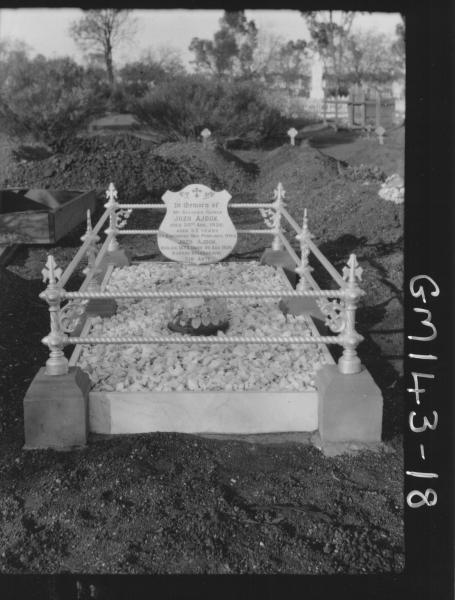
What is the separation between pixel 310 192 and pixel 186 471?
12.9 meters

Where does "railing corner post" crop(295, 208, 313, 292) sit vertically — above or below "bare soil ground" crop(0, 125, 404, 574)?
above

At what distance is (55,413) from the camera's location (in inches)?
206

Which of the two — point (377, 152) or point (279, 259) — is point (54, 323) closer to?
point (279, 259)

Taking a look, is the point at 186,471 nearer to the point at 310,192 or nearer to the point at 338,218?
the point at 338,218

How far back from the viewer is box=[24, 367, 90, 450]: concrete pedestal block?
5199 millimetres

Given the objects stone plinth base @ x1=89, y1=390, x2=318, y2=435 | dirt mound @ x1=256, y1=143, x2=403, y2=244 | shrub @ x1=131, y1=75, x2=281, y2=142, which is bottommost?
stone plinth base @ x1=89, y1=390, x2=318, y2=435

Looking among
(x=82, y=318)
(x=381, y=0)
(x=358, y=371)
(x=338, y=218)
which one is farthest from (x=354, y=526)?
(x=338, y=218)

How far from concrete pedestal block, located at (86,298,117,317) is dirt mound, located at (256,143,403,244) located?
6192mm

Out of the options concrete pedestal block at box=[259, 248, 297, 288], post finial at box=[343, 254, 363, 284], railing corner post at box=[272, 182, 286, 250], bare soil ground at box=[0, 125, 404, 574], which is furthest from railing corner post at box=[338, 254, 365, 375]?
concrete pedestal block at box=[259, 248, 297, 288]

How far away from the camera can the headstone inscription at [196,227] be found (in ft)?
23.5

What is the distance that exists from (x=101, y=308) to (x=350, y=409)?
11.0 ft

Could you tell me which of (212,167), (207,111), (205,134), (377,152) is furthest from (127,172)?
(207,111)

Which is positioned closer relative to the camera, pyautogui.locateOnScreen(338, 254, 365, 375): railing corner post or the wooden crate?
pyautogui.locateOnScreen(338, 254, 365, 375): railing corner post

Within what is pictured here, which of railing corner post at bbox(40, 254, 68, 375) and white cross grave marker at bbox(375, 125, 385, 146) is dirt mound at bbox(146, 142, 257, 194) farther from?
railing corner post at bbox(40, 254, 68, 375)
